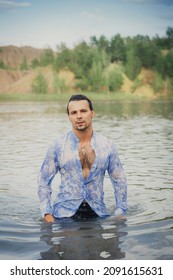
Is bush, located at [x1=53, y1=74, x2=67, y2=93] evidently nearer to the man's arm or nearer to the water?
the water

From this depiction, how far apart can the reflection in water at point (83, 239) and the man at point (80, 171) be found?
0.65 feet

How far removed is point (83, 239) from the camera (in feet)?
16.8

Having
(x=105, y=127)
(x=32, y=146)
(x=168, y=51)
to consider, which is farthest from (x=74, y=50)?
(x=32, y=146)

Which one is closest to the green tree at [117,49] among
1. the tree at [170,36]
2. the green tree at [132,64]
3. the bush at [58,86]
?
the green tree at [132,64]

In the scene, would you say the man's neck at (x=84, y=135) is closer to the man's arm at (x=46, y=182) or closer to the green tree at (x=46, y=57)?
the man's arm at (x=46, y=182)

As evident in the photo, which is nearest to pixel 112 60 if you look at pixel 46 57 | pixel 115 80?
pixel 115 80

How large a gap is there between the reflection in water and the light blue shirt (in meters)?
0.21

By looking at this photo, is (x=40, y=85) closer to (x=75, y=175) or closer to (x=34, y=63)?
(x=34, y=63)

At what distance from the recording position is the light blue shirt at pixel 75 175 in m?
5.09

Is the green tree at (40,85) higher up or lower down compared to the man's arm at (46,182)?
higher up

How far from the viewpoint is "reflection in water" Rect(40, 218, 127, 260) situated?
4645 millimetres

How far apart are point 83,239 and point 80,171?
2.17 ft

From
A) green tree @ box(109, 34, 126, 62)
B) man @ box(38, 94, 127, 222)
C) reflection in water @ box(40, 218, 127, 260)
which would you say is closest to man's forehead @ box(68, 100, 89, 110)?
man @ box(38, 94, 127, 222)
